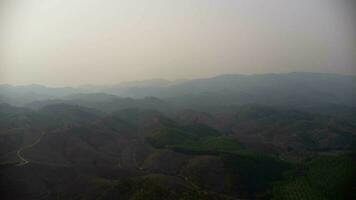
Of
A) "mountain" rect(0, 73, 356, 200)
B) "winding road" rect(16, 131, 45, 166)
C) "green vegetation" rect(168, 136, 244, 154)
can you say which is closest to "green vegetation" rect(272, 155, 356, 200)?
"mountain" rect(0, 73, 356, 200)

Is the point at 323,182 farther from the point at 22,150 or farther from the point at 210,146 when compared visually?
the point at 22,150

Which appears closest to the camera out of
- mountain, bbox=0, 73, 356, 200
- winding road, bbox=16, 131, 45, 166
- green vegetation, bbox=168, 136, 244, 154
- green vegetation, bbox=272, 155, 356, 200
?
mountain, bbox=0, 73, 356, 200

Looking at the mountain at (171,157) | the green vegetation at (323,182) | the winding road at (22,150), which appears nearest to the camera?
the mountain at (171,157)

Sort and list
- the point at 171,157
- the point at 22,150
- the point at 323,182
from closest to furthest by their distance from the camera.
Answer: the point at 323,182, the point at 22,150, the point at 171,157

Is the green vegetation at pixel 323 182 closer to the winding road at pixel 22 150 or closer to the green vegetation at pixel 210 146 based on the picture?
the green vegetation at pixel 210 146

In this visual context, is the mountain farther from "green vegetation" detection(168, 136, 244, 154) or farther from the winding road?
"green vegetation" detection(168, 136, 244, 154)

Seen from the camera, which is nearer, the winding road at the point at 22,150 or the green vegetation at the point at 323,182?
the green vegetation at the point at 323,182

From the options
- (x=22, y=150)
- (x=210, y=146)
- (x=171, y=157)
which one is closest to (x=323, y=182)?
(x=171, y=157)

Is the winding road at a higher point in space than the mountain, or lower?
higher

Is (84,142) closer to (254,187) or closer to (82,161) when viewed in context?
(82,161)

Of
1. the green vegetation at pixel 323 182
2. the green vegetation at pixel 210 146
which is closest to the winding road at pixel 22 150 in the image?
the green vegetation at pixel 210 146

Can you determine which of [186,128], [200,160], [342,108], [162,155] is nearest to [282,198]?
[200,160]
